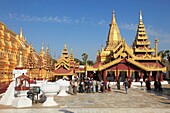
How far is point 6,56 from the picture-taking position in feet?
83.0

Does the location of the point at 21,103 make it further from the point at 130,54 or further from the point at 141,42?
the point at 141,42

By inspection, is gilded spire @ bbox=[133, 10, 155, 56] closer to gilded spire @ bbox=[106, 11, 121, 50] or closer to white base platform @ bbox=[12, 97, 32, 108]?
gilded spire @ bbox=[106, 11, 121, 50]

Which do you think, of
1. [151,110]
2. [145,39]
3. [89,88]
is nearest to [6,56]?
[89,88]

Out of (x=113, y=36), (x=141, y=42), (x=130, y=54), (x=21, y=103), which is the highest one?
(x=113, y=36)

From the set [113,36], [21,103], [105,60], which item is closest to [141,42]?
[113,36]

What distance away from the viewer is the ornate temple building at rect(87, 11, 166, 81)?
33250mm

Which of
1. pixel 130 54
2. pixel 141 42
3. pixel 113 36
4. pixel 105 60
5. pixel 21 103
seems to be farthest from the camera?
pixel 113 36

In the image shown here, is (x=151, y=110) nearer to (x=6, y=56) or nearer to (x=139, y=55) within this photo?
(x=6, y=56)

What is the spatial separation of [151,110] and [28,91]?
7.03 meters

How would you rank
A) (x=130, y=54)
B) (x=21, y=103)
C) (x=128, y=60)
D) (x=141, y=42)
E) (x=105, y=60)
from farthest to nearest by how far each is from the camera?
1. (x=141, y=42)
2. (x=105, y=60)
3. (x=130, y=54)
4. (x=128, y=60)
5. (x=21, y=103)

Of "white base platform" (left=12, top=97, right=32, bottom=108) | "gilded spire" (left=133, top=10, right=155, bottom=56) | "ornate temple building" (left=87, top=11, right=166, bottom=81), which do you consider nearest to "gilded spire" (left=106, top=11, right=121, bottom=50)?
"ornate temple building" (left=87, top=11, right=166, bottom=81)

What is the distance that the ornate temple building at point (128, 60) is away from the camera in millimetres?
33250

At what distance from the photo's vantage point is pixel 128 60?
3306cm

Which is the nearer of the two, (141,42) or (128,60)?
(128,60)
